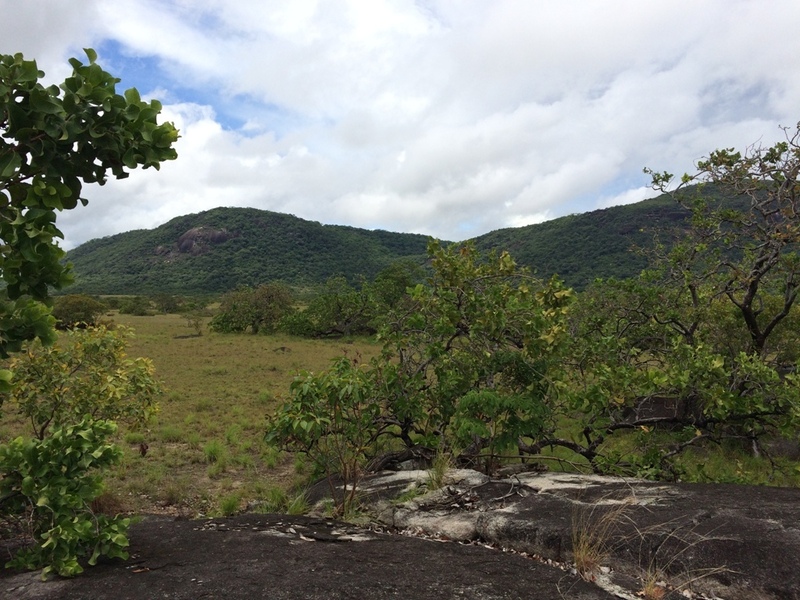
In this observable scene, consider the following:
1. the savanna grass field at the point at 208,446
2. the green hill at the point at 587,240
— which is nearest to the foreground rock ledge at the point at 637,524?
the savanna grass field at the point at 208,446

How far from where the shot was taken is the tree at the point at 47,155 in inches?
108

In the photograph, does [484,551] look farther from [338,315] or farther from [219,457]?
[338,315]

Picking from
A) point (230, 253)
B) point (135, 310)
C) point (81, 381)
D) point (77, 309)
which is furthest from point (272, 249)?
point (81, 381)

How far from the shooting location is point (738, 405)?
6848mm

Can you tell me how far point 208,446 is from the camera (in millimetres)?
12188

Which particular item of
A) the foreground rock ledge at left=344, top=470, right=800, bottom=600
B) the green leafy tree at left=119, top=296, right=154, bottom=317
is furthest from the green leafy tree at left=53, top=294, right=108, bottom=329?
the foreground rock ledge at left=344, top=470, right=800, bottom=600

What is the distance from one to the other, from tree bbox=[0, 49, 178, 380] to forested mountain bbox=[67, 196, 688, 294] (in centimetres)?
8101

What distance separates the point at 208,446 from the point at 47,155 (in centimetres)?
1053

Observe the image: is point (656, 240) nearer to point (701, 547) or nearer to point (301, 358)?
point (701, 547)

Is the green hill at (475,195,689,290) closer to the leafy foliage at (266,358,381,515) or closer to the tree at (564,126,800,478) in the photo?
A: the tree at (564,126,800,478)

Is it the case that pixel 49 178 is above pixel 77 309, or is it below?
below

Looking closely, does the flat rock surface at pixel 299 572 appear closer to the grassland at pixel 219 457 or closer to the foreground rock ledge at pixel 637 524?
the foreground rock ledge at pixel 637 524

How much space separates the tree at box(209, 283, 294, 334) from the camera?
42469mm

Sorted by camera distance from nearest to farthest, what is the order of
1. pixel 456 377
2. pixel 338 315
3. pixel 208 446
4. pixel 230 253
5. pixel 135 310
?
pixel 456 377
pixel 208 446
pixel 338 315
pixel 135 310
pixel 230 253
